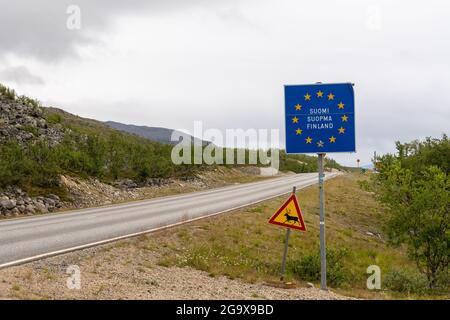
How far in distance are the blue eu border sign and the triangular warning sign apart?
1255 millimetres

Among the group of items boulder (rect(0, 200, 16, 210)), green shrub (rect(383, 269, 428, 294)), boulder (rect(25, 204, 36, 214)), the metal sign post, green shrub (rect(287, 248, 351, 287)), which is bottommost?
green shrub (rect(383, 269, 428, 294))

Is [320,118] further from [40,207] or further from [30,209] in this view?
[40,207]

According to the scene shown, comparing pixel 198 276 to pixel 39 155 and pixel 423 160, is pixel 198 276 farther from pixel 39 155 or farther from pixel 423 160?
pixel 423 160

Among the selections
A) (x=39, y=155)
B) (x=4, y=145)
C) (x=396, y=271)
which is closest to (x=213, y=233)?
(x=396, y=271)

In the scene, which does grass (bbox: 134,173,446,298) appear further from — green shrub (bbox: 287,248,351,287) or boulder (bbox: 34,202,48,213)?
boulder (bbox: 34,202,48,213)

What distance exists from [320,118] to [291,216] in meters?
2.37

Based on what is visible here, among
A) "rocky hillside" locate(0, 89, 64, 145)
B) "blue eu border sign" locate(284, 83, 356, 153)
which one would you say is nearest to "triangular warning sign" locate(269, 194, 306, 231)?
"blue eu border sign" locate(284, 83, 356, 153)

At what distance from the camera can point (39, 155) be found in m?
30.3

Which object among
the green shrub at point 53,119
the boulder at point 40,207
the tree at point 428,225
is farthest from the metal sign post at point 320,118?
the green shrub at point 53,119

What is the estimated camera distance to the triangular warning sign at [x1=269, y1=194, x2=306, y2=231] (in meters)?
11.3

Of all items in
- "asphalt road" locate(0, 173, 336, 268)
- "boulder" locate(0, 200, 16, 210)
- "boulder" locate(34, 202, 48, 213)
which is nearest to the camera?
"asphalt road" locate(0, 173, 336, 268)

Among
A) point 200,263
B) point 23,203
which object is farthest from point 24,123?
point 200,263

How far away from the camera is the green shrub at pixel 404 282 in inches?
573
